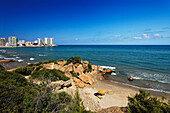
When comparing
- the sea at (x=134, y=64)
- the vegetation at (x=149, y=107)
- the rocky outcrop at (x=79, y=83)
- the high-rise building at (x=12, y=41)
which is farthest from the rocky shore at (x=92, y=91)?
the high-rise building at (x=12, y=41)

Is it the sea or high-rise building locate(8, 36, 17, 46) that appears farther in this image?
high-rise building locate(8, 36, 17, 46)

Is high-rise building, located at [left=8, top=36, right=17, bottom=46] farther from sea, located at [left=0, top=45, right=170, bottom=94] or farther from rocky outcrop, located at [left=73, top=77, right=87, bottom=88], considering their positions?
rocky outcrop, located at [left=73, top=77, right=87, bottom=88]

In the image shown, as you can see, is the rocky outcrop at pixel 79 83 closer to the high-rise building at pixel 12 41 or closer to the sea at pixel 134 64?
the sea at pixel 134 64

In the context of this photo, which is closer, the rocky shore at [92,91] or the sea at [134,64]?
the rocky shore at [92,91]

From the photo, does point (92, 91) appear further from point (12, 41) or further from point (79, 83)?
point (12, 41)

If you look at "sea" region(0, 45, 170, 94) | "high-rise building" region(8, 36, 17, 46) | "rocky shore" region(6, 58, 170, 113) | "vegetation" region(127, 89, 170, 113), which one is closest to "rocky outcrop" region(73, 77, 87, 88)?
"rocky shore" region(6, 58, 170, 113)

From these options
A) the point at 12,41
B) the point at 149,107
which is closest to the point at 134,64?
the point at 149,107

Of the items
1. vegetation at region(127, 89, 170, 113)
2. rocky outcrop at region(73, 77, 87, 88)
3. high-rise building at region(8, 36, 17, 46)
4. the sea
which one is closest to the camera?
vegetation at region(127, 89, 170, 113)

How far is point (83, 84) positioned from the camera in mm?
15266

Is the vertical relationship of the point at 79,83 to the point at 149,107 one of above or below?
below

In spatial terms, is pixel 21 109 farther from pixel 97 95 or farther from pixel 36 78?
pixel 97 95

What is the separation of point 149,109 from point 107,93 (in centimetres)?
814

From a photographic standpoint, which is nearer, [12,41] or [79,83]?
[79,83]

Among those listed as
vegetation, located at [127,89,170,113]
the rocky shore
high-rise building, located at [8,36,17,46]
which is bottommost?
the rocky shore
